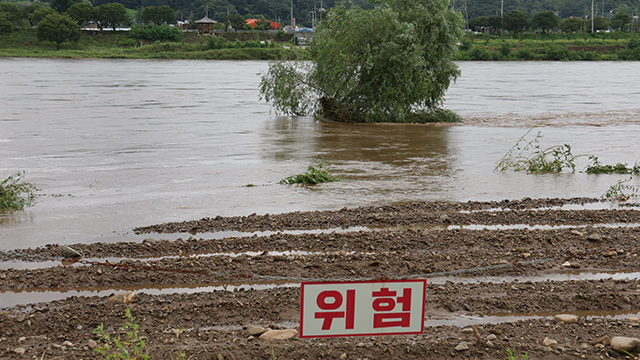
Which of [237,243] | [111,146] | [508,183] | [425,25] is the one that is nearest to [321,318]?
[237,243]

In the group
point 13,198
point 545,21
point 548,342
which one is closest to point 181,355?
point 548,342

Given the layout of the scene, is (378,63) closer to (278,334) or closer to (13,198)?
(13,198)

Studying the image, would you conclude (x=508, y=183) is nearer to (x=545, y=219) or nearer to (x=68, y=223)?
(x=545, y=219)

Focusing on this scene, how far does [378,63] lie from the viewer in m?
22.8

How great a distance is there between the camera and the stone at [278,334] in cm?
495

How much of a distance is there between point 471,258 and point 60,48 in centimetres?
10352

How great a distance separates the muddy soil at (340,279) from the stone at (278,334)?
75 mm

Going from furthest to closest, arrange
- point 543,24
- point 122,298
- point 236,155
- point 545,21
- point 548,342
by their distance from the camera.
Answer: point 543,24 → point 545,21 → point 236,155 → point 122,298 → point 548,342

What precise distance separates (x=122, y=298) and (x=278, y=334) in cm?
164

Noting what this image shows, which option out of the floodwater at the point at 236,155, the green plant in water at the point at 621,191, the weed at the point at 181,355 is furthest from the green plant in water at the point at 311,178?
the weed at the point at 181,355

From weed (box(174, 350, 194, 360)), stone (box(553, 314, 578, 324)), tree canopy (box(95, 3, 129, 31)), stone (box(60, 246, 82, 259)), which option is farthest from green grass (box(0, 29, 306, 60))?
weed (box(174, 350, 194, 360))

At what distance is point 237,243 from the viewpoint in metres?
7.90

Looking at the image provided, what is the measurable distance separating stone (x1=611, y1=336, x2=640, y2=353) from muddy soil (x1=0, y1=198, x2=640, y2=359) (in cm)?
7

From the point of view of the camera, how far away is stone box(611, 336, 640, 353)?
473cm
